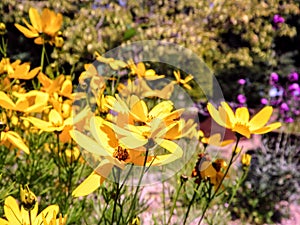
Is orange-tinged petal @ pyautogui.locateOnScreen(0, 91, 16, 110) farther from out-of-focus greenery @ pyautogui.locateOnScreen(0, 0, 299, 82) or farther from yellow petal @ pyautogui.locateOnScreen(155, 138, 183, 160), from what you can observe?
out-of-focus greenery @ pyautogui.locateOnScreen(0, 0, 299, 82)

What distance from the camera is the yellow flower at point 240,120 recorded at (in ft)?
2.42

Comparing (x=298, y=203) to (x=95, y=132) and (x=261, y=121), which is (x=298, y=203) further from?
(x=95, y=132)

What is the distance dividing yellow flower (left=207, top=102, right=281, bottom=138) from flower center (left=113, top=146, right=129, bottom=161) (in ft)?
0.54

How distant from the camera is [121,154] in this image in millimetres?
614

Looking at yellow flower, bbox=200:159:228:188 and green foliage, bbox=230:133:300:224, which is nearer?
yellow flower, bbox=200:159:228:188

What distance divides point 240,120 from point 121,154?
28 centimetres

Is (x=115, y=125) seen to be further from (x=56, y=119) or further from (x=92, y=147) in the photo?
(x=56, y=119)

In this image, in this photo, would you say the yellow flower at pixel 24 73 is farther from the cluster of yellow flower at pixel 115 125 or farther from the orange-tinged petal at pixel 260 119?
the orange-tinged petal at pixel 260 119

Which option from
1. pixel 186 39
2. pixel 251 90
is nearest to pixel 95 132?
pixel 186 39

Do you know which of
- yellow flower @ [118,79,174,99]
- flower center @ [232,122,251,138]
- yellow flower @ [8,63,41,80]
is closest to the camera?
flower center @ [232,122,251,138]

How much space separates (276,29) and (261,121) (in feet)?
17.0

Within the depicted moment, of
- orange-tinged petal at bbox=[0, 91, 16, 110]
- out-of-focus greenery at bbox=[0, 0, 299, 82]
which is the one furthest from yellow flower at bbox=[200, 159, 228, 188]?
out-of-focus greenery at bbox=[0, 0, 299, 82]

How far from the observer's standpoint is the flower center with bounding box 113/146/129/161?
61 centimetres

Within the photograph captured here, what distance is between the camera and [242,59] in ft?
16.5
